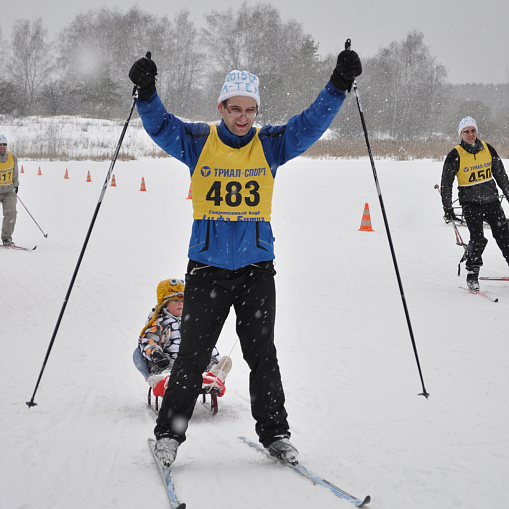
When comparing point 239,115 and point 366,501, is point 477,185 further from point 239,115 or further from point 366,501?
point 366,501

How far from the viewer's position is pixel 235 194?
2.85 m

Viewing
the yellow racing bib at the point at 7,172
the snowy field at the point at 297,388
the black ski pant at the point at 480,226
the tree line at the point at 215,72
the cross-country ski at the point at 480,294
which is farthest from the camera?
the tree line at the point at 215,72

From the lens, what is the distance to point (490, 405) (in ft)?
12.2

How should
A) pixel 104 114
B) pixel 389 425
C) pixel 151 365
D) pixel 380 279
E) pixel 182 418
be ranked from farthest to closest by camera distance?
1. pixel 104 114
2. pixel 380 279
3. pixel 151 365
4. pixel 389 425
5. pixel 182 418

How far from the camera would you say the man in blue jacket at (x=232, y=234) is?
283 cm

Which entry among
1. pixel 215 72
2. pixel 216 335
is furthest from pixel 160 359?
pixel 215 72

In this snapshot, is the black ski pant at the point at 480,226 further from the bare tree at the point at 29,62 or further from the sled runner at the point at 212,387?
the bare tree at the point at 29,62

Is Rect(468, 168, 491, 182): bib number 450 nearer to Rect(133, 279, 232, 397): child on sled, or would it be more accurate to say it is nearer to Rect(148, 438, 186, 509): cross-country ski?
Rect(133, 279, 232, 397): child on sled

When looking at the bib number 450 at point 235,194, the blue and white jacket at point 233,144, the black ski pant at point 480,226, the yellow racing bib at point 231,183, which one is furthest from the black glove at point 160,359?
the black ski pant at point 480,226

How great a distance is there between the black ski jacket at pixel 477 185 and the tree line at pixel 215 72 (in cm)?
3098

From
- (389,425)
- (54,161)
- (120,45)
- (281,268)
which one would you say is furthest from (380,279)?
(120,45)

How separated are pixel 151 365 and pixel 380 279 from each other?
15.7ft

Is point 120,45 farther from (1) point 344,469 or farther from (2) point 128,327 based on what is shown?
(1) point 344,469

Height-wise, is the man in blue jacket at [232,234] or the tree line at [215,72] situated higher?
the tree line at [215,72]
